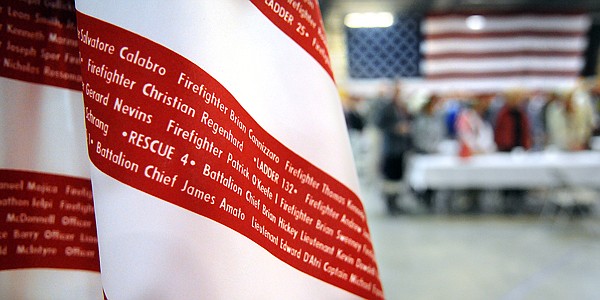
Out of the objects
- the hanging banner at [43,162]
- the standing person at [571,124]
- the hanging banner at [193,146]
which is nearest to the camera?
the hanging banner at [193,146]

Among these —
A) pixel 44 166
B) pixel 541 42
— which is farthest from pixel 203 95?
pixel 541 42

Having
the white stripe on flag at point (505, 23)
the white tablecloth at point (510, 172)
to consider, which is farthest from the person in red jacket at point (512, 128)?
the white stripe on flag at point (505, 23)

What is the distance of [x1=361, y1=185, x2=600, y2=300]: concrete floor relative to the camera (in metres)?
3.97

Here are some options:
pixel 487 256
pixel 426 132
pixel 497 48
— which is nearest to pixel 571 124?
pixel 426 132

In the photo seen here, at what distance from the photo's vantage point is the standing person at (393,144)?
657 cm

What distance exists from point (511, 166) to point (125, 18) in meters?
6.20

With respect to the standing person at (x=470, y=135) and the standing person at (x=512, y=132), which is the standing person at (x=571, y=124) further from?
the standing person at (x=470, y=135)

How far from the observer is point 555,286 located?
4.04 metres

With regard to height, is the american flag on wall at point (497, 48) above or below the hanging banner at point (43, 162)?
above

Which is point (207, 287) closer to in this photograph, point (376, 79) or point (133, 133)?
point (133, 133)

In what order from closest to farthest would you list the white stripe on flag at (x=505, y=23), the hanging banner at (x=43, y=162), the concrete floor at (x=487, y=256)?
the hanging banner at (x=43, y=162), the concrete floor at (x=487, y=256), the white stripe on flag at (x=505, y=23)

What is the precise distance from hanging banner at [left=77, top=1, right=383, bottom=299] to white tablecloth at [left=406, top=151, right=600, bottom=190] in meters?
5.91

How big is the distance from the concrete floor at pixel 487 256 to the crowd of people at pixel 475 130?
2.10 feet

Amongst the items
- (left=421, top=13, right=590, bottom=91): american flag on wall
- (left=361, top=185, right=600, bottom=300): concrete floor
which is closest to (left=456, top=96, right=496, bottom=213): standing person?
(left=361, top=185, right=600, bottom=300): concrete floor
